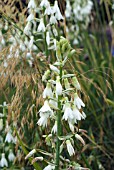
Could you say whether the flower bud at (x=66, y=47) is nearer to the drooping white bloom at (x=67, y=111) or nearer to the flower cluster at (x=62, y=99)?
the flower cluster at (x=62, y=99)

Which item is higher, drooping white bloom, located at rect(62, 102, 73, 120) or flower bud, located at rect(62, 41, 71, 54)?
flower bud, located at rect(62, 41, 71, 54)

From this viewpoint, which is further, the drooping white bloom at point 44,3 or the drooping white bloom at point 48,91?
the drooping white bloom at point 44,3

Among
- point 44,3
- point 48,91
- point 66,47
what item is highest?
point 44,3

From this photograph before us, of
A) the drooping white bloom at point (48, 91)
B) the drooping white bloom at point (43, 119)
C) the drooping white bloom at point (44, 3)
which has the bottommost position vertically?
the drooping white bloom at point (43, 119)

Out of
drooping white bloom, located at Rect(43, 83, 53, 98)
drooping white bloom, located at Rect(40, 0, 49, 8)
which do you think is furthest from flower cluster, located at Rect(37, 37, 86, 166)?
drooping white bloom, located at Rect(40, 0, 49, 8)

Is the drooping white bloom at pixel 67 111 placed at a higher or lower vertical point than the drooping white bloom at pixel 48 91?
lower

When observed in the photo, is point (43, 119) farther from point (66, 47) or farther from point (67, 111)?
point (66, 47)

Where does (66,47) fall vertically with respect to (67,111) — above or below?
above

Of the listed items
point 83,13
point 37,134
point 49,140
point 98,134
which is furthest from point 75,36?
point 49,140

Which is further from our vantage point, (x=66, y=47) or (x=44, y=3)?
(x=44, y=3)

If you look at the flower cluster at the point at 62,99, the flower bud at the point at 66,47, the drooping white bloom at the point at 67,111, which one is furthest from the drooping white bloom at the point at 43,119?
the flower bud at the point at 66,47

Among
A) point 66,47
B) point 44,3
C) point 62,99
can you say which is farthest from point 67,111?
point 44,3

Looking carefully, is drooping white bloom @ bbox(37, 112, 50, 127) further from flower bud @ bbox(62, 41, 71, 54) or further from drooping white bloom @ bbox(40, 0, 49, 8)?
drooping white bloom @ bbox(40, 0, 49, 8)

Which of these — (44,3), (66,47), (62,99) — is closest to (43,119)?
(62,99)
